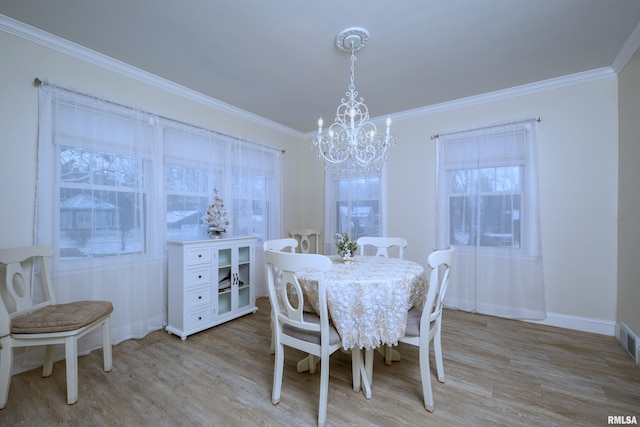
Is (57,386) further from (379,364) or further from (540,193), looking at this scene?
(540,193)

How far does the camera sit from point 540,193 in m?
2.92

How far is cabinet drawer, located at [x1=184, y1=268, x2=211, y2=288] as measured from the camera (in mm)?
2656

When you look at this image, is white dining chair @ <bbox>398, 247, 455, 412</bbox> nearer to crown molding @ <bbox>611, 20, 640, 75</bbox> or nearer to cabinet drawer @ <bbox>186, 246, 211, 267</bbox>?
cabinet drawer @ <bbox>186, 246, 211, 267</bbox>

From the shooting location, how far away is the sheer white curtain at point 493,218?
2.94 meters

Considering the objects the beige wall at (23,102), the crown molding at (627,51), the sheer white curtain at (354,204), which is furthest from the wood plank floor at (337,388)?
the crown molding at (627,51)

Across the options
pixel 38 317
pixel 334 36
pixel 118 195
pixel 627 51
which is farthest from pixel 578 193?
pixel 38 317

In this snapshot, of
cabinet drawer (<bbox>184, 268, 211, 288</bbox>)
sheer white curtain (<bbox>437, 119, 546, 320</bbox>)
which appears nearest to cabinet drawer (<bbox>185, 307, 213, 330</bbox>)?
cabinet drawer (<bbox>184, 268, 211, 288</bbox>)

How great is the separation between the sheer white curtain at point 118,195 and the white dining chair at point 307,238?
137cm

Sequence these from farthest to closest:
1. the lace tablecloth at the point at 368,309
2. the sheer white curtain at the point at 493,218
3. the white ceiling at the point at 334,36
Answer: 1. the sheer white curtain at the point at 493,218
2. the white ceiling at the point at 334,36
3. the lace tablecloth at the point at 368,309

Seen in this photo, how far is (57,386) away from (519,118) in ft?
15.6

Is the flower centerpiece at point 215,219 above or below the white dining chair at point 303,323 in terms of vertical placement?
above

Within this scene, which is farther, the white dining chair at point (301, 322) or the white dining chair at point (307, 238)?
the white dining chair at point (307, 238)

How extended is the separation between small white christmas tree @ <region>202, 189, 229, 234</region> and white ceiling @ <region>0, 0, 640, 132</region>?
4.30 feet

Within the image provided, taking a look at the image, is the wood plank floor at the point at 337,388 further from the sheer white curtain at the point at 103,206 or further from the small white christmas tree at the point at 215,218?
the small white christmas tree at the point at 215,218
